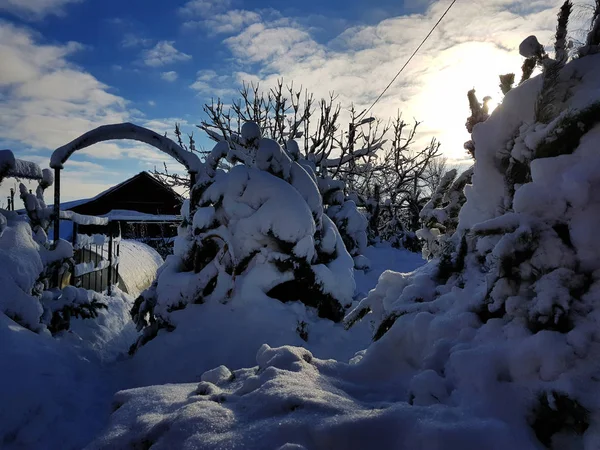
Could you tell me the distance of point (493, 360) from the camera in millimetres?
1541

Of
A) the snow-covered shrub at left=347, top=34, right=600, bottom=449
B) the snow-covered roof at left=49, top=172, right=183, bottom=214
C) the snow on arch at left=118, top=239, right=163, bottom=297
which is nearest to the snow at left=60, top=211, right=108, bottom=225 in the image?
the snow on arch at left=118, top=239, right=163, bottom=297

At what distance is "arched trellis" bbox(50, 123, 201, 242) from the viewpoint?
19.4 ft

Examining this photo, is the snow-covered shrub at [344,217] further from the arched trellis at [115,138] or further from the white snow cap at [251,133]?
the arched trellis at [115,138]

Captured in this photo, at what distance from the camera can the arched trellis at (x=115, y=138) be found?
19.4ft

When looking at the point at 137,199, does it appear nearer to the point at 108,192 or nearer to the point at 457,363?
the point at 108,192

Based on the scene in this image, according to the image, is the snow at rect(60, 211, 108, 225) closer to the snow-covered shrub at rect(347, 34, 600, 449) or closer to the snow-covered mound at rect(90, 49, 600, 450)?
the snow-covered mound at rect(90, 49, 600, 450)

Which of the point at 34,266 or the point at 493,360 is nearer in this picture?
the point at 493,360

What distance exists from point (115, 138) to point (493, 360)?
20.7 ft

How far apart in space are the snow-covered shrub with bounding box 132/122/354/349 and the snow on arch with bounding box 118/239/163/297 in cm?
614

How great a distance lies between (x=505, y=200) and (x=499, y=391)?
1.18 meters

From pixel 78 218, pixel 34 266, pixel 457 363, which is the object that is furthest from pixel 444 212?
pixel 78 218

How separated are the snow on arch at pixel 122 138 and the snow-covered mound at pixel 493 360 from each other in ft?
15.0

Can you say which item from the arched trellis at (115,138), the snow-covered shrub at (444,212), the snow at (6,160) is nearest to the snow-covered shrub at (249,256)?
the arched trellis at (115,138)

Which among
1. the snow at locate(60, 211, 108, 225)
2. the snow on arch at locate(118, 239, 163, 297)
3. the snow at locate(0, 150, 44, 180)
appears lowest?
the snow on arch at locate(118, 239, 163, 297)
